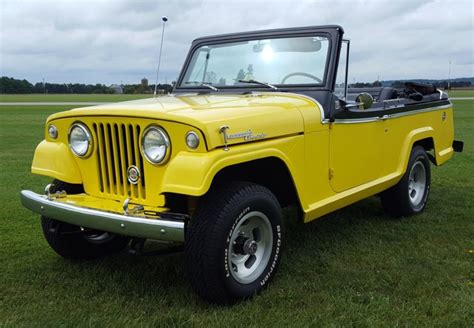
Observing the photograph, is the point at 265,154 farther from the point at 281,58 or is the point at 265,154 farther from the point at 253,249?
the point at 281,58

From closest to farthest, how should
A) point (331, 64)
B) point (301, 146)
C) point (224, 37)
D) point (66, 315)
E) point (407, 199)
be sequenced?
1. point (66, 315)
2. point (301, 146)
3. point (331, 64)
4. point (224, 37)
5. point (407, 199)

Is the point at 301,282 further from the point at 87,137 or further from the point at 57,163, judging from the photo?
the point at 57,163

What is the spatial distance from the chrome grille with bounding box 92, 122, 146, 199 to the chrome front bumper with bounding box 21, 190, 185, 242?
11.9 inches

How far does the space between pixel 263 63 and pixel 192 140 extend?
184 centimetres

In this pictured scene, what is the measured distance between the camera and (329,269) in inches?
155

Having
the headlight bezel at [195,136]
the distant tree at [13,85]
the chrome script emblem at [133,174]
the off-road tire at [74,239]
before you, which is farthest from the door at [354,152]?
the distant tree at [13,85]

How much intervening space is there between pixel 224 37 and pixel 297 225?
2.07 m

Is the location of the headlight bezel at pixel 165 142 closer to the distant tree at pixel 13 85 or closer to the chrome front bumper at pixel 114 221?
the chrome front bumper at pixel 114 221

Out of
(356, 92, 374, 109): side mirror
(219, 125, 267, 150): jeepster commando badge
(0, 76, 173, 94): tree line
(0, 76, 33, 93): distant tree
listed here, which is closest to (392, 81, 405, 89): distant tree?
(356, 92, 374, 109): side mirror

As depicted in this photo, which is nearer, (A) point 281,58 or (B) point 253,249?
(B) point 253,249

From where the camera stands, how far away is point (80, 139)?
11.7 feet

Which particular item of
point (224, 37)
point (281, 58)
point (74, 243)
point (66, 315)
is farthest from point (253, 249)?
point (224, 37)

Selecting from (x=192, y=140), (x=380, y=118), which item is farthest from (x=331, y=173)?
(x=192, y=140)

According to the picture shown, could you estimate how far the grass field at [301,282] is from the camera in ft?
10.2
